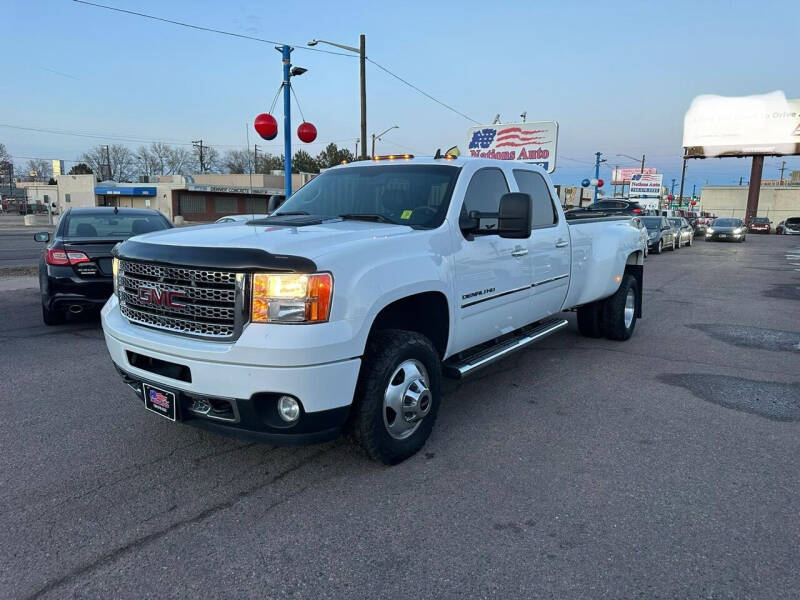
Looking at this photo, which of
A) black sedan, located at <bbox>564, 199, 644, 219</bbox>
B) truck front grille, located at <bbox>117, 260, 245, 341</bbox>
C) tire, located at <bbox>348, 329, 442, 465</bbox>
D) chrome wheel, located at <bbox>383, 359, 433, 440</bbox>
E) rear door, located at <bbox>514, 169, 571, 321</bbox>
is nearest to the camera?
truck front grille, located at <bbox>117, 260, 245, 341</bbox>

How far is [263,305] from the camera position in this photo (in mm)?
2799

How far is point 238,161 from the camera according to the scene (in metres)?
113

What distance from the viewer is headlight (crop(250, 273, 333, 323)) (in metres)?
2.77

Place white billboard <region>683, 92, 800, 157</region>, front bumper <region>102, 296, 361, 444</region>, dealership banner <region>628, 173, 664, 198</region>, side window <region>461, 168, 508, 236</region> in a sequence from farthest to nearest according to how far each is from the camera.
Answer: dealership banner <region>628, 173, 664, 198</region> → white billboard <region>683, 92, 800, 157</region> → side window <region>461, 168, 508, 236</region> → front bumper <region>102, 296, 361, 444</region>

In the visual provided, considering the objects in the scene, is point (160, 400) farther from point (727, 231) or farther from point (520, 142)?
point (727, 231)

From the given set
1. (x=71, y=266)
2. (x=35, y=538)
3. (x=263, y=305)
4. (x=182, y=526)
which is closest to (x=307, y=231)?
(x=263, y=305)

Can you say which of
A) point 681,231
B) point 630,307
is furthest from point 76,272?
point 681,231

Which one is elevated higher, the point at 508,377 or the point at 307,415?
the point at 307,415

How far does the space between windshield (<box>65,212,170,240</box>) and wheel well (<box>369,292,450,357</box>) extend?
491cm

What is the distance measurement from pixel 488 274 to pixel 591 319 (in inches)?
133

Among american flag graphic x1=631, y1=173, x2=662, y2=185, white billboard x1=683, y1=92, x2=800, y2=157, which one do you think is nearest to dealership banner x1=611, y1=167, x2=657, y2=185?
american flag graphic x1=631, y1=173, x2=662, y2=185

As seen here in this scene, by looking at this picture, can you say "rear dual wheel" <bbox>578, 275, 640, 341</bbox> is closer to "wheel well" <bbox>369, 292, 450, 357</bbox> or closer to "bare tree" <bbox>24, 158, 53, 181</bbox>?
"wheel well" <bbox>369, 292, 450, 357</bbox>

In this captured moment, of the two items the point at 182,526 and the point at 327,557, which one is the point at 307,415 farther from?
the point at 182,526

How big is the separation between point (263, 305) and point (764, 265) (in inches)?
802
